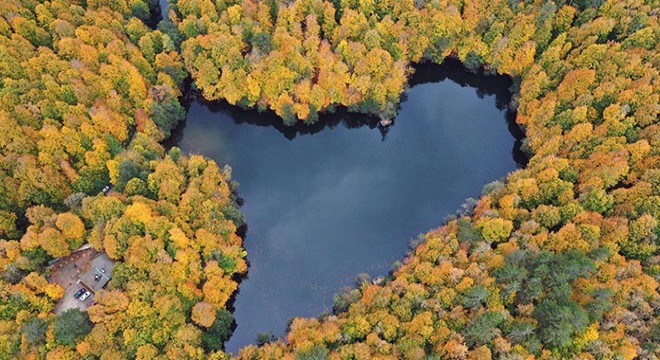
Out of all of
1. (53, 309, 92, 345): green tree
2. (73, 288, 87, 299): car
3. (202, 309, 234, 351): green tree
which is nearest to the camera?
(53, 309, 92, 345): green tree

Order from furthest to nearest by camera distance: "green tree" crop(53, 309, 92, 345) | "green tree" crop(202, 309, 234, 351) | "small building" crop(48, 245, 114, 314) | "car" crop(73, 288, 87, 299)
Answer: "car" crop(73, 288, 87, 299) → "small building" crop(48, 245, 114, 314) → "green tree" crop(202, 309, 234, 351) → "green tree" crop(53, 309, 92, 345)

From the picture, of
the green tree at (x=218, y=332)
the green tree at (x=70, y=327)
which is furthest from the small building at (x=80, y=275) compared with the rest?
the green tree at (x=218, y=332)

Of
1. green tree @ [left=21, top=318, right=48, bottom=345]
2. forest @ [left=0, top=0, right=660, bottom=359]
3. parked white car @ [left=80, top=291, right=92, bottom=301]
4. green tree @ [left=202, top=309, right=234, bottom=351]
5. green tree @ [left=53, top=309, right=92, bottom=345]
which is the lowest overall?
green tree @ [left=21, top=318, right=48, bottom=345]

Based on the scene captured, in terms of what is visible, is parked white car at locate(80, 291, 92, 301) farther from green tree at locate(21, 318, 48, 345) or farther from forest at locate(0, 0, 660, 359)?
green tree at locate(21, 318, 48, 345)

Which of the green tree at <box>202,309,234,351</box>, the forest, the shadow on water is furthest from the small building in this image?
the shadow on water

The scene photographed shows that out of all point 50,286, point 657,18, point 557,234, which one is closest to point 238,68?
point 50,286

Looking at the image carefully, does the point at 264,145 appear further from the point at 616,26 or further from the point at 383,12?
the point at 616,26

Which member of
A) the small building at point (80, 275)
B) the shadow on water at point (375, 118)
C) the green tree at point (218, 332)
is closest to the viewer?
the green tree at point (218, 332)

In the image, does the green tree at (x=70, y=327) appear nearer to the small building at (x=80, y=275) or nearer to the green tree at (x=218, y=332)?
the small building at (x=80, y=275)
